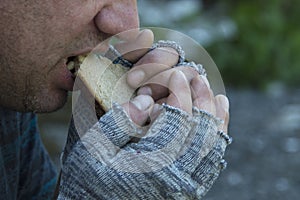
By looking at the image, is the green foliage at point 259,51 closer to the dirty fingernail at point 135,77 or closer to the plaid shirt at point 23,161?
the plaid shirt at point 23,161

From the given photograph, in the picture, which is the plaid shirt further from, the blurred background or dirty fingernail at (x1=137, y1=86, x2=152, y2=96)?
the blurred background

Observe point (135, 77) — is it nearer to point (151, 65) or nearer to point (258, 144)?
point (151, 65)

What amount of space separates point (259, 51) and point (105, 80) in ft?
15.0

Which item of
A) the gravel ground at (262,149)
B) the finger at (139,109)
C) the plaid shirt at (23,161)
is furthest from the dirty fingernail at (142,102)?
the gravel ground at (262,149)

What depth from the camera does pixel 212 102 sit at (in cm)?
185

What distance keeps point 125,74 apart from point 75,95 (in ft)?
0.48

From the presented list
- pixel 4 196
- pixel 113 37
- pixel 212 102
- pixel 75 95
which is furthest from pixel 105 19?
pixel 4 196

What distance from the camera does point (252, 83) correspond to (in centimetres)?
639

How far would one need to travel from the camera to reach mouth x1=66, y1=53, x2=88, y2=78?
1.88 m

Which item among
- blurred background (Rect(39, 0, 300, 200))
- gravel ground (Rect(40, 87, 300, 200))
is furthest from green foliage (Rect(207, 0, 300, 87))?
gravel ground (Rect(40, 87, 300, 200))

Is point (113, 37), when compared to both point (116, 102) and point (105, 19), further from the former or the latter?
point (116, 102)

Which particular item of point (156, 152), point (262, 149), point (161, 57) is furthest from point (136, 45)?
point (262, 149)

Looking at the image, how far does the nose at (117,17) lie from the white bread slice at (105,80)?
82 mm

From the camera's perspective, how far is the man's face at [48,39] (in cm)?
183
